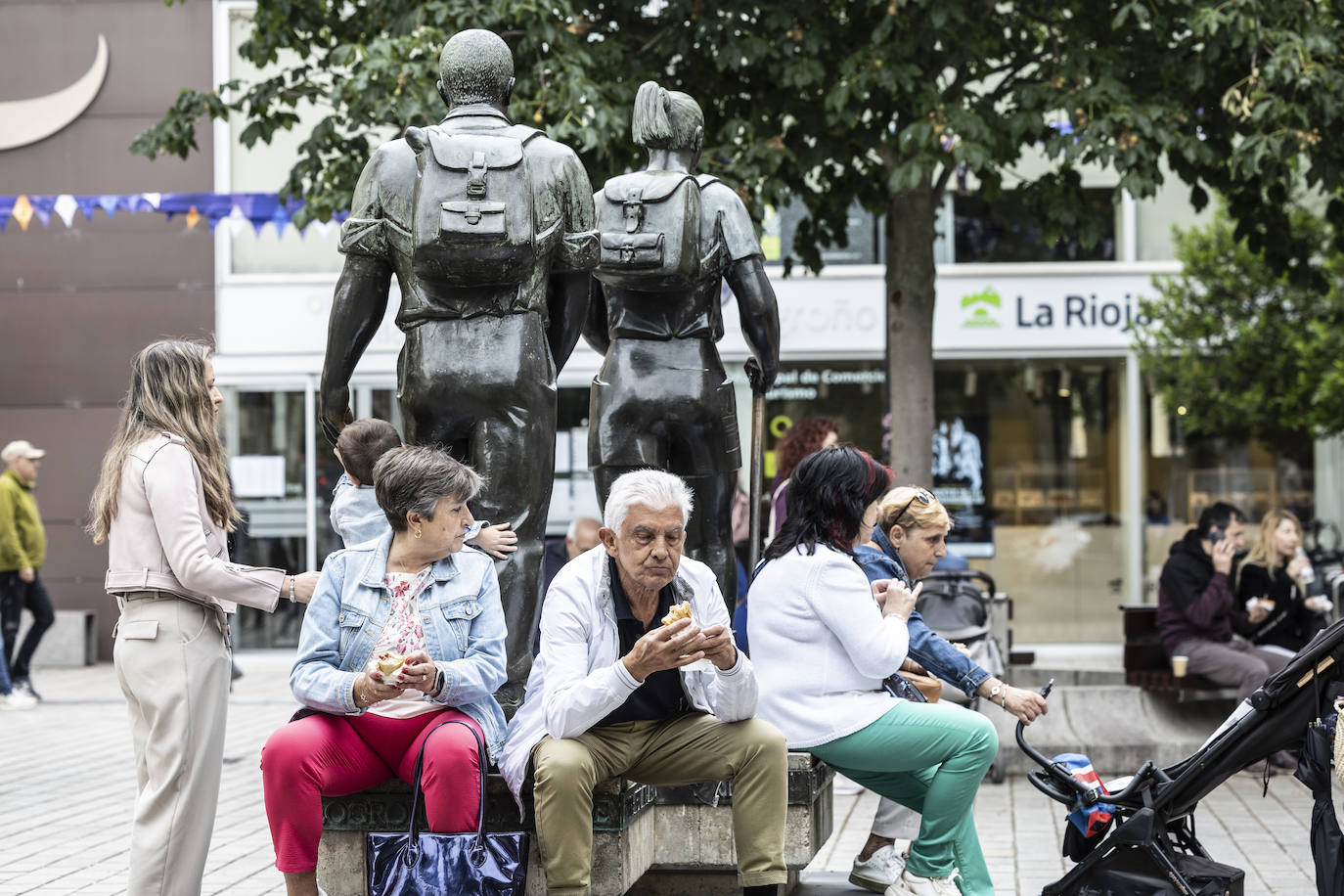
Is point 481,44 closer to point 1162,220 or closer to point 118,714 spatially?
point 118,714

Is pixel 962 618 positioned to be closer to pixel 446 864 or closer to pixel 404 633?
pixel 404 633

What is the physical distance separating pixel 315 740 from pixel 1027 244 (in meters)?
12.7

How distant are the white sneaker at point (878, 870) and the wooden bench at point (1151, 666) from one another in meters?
3.74

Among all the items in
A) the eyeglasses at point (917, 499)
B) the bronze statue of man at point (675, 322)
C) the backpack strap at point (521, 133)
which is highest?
the backpack strap at point (521, 133)

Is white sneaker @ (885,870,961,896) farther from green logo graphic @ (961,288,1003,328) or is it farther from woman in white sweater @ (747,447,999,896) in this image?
green logo graphic @ (961,288,1003,328)

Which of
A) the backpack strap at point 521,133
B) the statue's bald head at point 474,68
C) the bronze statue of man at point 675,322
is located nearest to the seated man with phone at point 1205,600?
the bronze statue of man at point 675,322

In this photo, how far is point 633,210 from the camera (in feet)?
21.8

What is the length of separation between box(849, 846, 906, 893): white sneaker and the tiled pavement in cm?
6

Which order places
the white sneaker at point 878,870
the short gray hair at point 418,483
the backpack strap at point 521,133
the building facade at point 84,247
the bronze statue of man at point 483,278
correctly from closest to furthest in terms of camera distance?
the short gray hair at point 418,483
the bronze statue of man at point 483,278
the backpack strap at point 521,133
the white sneaker at point 878,870
the building facade at point 84,247

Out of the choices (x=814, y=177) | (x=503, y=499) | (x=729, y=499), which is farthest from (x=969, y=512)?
(x=503, y=499)

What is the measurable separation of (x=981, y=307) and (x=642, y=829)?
1190 centimetres

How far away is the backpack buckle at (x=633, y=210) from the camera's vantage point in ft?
21.7

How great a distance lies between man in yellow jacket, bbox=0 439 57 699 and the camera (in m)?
13.2

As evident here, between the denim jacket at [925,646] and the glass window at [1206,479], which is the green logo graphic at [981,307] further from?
the denim jacket at [925,646]
